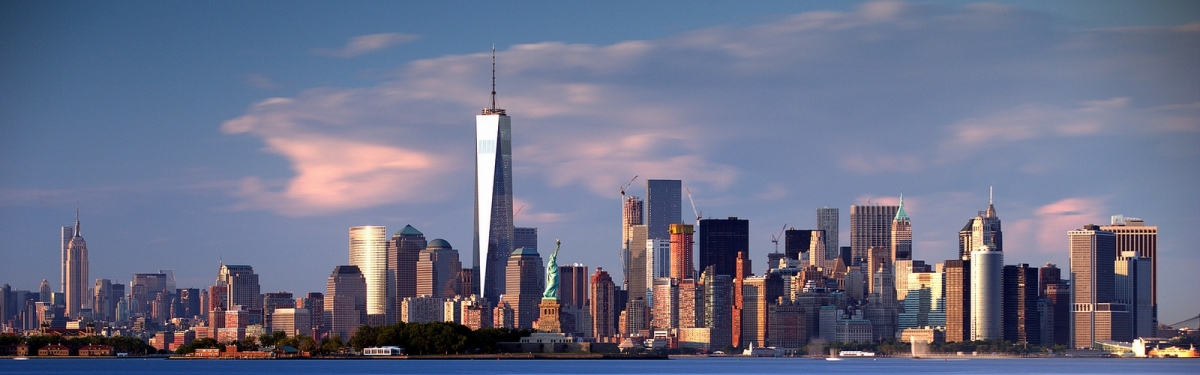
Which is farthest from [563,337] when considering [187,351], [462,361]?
[187,351]

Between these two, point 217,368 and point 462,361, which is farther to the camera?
point 462,361

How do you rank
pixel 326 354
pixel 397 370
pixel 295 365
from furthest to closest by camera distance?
1. pixel 326 354
2. pixel 295 365
3. pixel 397 370

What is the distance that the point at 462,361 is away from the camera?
635 feet

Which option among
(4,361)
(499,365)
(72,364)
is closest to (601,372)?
(499,365)

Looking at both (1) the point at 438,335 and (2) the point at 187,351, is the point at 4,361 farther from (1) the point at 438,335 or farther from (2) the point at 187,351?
(1) the point at 438,335

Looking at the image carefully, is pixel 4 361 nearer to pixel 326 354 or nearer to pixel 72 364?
pixel 72 364

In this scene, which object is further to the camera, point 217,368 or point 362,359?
point 362,359

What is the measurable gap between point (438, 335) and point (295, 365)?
14.1 metres

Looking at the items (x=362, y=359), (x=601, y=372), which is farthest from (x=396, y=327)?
(x=601, y=372)

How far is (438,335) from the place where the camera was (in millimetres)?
180750

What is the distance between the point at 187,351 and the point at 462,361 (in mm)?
29105

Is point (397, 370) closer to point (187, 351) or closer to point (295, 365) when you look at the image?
point (295, 365)

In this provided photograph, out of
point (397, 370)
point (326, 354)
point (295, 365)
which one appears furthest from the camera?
point (326, 354)

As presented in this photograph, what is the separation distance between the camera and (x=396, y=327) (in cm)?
18675
